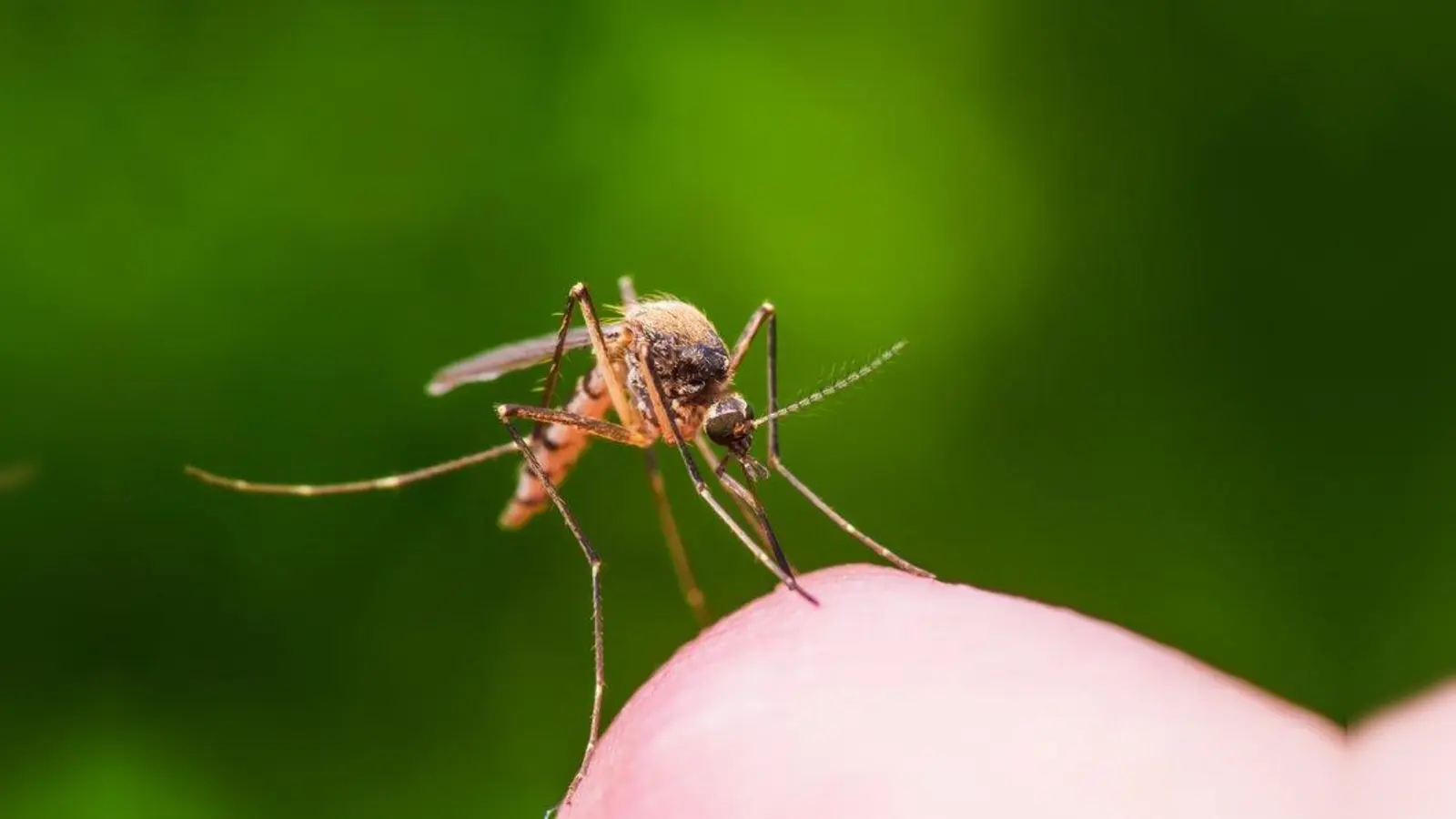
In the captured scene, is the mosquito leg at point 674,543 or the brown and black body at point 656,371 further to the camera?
the mosquito leg at point 674,543

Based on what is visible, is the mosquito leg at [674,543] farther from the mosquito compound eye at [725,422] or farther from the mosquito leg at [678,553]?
the mosquito compound eye at [725,422]

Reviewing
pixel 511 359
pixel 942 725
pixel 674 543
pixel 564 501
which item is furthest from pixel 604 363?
pixel 942 725

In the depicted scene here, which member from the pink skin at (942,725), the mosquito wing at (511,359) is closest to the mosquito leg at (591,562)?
the mosquito wing at (511,359)

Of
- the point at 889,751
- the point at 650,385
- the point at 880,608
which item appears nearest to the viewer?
the point at 889,751

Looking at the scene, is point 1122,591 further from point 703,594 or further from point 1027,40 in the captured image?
point 1027,40

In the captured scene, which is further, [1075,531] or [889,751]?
[1075,531]

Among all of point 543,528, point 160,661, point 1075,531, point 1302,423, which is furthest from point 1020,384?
point 160,661
